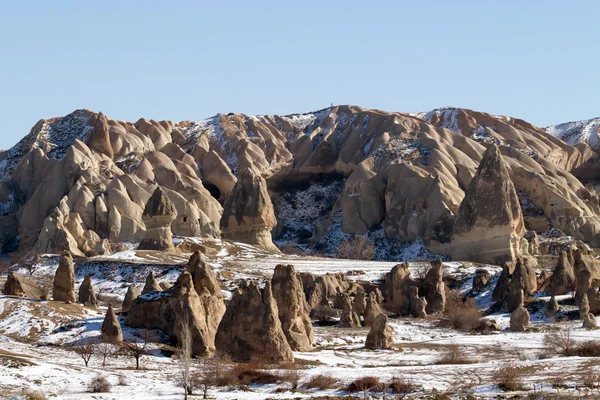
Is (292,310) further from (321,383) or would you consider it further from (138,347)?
(321,383)

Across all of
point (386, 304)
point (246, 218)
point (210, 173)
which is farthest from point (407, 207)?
point (386, 304)

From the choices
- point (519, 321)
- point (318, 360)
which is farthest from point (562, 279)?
point (318, 360)

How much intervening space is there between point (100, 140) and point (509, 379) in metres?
→ 110

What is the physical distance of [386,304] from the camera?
64250 mm

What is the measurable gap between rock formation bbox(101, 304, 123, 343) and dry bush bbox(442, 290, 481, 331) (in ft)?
61.1

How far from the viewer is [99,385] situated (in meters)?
30.6

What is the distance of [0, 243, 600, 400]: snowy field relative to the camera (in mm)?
30422

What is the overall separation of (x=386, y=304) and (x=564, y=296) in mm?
9765

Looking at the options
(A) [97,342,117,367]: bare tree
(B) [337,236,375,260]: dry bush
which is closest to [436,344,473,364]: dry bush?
(A) [97,342,117,367]: bare tree

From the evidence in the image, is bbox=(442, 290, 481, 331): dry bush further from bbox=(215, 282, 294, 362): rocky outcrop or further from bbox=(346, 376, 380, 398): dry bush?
bbox=(346, 376, 380, 398): dry bush

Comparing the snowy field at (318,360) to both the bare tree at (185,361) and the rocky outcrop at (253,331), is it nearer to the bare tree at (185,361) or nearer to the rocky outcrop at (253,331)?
the bare tree at (185,361)

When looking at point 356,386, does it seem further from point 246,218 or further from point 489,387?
point 246,218

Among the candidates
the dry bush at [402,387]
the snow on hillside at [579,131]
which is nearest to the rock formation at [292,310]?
the dry bush at [402,387]

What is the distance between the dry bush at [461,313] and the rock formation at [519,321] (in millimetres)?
1611
